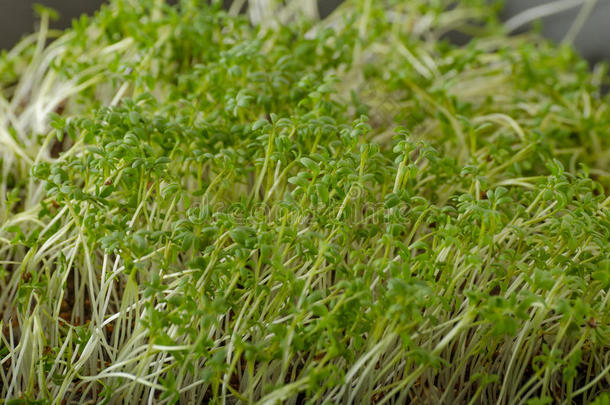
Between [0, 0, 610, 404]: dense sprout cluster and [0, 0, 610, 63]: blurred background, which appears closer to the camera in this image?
[0, 0, 610, 404]: dense sprout cluster

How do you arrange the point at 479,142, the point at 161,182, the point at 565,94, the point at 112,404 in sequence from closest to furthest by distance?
the point at 112,404
the point at 161,182
the point at 479,142
the point at 565,94

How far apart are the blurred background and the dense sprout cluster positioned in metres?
0.87

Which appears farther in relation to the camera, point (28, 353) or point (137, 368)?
point (28, 353)

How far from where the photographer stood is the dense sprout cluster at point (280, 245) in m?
0.77

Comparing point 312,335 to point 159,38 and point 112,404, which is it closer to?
point 112,404

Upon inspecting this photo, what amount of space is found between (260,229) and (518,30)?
7.26ft

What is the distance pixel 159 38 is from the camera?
1330mm

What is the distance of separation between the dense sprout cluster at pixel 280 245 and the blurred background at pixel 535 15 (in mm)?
869

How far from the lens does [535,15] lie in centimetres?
226

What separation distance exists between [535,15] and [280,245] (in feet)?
6.07

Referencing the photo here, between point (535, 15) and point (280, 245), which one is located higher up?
point (280, 245)

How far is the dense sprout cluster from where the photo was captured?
77cm

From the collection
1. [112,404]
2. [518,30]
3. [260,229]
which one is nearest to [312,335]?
[260,229]

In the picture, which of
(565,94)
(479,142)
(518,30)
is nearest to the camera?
(479,142)
